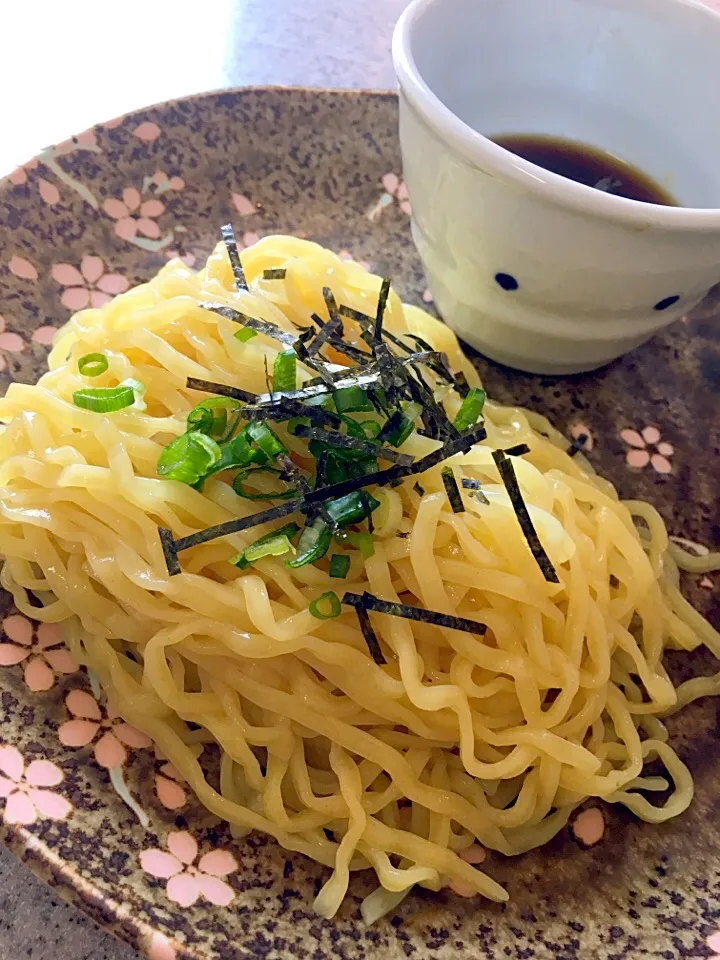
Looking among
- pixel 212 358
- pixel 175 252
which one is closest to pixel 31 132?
pixel 175 252

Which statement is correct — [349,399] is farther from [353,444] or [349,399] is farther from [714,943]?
[714,943]

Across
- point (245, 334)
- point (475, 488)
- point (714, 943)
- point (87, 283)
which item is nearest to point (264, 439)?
point (245, 334)

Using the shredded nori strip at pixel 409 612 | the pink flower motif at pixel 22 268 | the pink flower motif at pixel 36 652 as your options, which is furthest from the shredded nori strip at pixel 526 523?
the pink flower motif at pixel 22 268

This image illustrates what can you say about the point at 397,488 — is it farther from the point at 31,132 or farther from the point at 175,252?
the point at 31,132

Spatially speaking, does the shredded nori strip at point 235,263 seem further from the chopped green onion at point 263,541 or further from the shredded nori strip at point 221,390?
the chopped green onion at point 263,541

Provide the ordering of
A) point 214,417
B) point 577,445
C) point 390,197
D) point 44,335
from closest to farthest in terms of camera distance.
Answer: point 214,417, point 44,335, point 577,445, point 390,197
